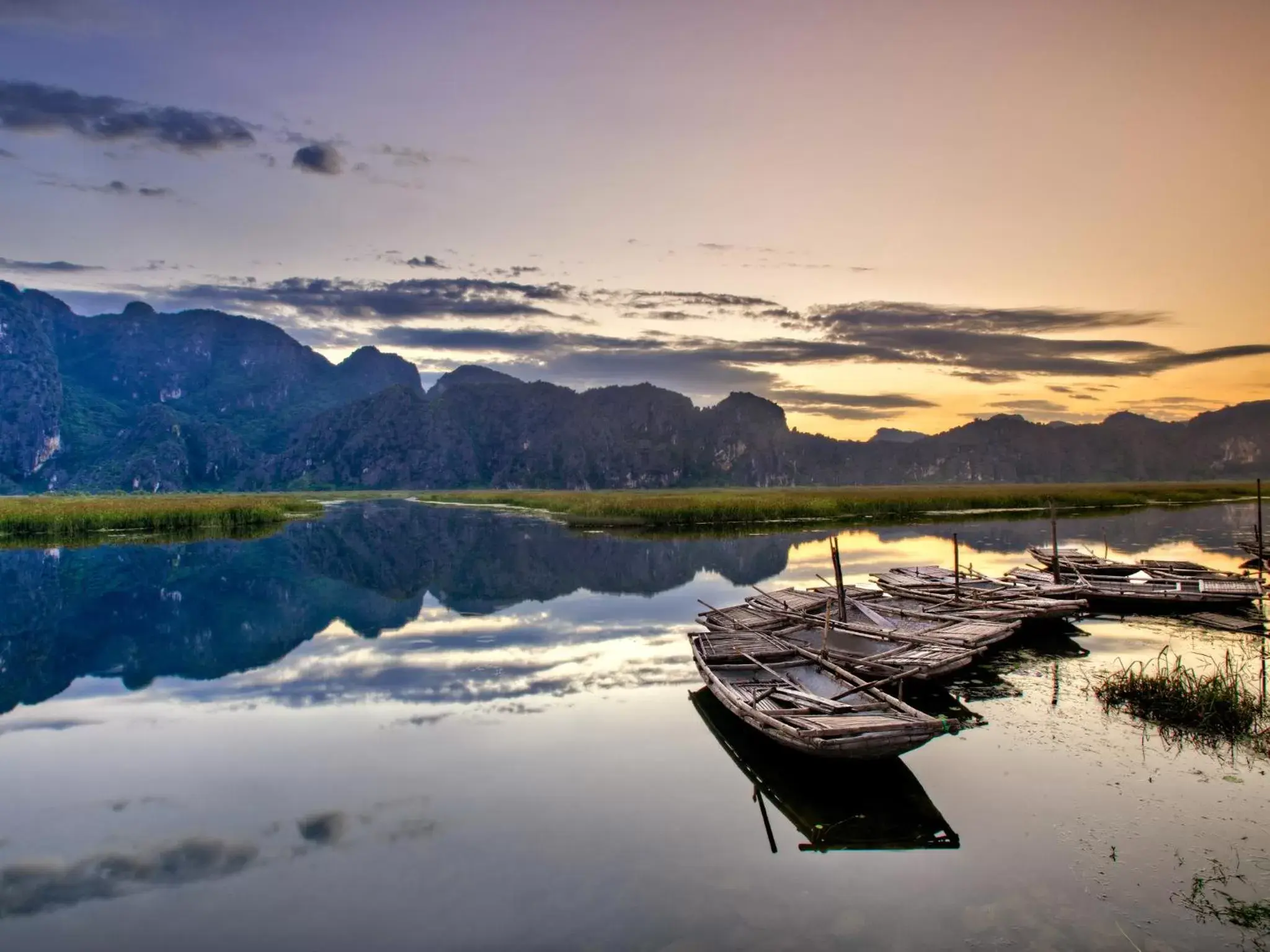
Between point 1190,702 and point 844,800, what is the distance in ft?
25.4

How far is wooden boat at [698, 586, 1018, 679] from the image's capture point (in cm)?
1541

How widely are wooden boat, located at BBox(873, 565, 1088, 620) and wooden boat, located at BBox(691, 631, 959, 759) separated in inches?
320

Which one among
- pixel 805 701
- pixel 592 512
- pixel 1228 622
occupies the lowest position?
pixel 592 512

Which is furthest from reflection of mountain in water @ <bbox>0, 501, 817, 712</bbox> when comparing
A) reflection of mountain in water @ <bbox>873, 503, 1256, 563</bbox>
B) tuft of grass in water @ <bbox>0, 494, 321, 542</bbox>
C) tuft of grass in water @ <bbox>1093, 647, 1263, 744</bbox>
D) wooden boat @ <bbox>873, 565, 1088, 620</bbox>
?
tuft of grass in water @ <bbox>1093, 647, 1263, 744</bbox>

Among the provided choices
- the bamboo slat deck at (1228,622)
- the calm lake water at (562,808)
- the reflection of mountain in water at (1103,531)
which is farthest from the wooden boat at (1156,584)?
the reflection of mountain in water at (1103,531)

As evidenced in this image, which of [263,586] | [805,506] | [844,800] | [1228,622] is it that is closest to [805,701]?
[844,800]

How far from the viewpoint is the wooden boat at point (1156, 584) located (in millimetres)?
25266

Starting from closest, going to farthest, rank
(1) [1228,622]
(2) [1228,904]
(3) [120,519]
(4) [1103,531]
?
(2) [1228,904] → (1) [1228,622] → (4) [1103,531] → (3) [120,519]

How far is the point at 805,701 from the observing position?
12.9m

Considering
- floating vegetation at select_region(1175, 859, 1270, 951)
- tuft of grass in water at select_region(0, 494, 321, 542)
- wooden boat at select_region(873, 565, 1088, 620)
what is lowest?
tuft of grass in water at select_region(0, 494, 321, 542)

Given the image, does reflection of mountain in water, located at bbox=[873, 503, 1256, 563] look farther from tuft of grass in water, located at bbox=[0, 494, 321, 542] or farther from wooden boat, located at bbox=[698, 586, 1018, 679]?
tuft of grass in water, located at bbox=[0, 494, 321, 542]

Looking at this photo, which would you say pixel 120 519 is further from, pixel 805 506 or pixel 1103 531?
pixel 1103 531

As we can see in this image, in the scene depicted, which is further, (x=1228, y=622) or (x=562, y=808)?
(x=1228, y=622)

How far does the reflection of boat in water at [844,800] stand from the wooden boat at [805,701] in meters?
0.64
